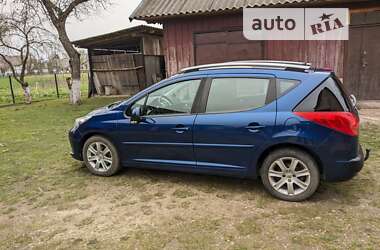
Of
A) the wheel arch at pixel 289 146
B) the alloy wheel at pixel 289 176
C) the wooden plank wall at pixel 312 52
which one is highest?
the wooden plank wall at pixel 312 52

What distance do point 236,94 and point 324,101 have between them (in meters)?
0.98

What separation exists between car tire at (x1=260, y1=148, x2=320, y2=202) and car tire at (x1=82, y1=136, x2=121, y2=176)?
2.09 metres

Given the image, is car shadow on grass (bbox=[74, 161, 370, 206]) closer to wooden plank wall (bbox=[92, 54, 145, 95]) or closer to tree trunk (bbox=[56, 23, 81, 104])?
tree trunk (bbox=[56, 23, 81, 104])

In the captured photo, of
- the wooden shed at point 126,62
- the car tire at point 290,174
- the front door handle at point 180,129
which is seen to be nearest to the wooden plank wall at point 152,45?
the wooden shed at point 126,62

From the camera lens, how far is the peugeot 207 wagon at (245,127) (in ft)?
11.9

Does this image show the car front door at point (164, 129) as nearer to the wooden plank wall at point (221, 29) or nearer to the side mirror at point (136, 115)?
the side mirror at point (136, 115)

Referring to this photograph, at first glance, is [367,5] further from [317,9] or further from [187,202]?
[187,202]

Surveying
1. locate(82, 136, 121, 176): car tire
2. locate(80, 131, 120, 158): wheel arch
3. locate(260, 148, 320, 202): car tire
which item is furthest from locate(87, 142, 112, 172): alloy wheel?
locate(260, 148, 320, 202): car tire

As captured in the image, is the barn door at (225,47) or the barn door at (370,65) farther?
the barn door at (225,47)

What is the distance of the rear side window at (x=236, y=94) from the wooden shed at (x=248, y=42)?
5.15 meters

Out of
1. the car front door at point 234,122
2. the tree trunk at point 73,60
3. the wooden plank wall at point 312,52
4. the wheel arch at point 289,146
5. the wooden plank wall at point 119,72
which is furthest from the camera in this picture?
the wooden plank wall at point 119,72

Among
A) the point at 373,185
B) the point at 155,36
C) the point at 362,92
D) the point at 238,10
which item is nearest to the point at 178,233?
the point at 373,185

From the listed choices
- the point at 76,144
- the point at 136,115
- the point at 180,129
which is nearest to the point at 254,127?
the point at 180,129

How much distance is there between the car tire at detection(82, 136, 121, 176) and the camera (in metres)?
4.79
